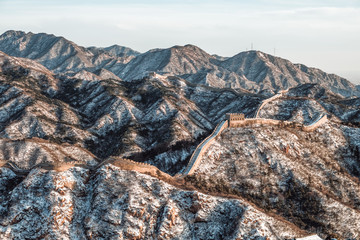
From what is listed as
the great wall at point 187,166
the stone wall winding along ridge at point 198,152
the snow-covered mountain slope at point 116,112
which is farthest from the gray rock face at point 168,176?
the stone wall winding along ridge at point 198,152

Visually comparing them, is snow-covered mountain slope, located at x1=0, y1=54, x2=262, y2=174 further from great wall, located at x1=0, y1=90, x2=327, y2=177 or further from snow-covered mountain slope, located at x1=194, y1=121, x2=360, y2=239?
snow-covered mountain slope, located at x1=194, y1=121, x2=360, y2=239

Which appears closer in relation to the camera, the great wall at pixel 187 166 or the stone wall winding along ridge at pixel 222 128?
the great wall at pixel 187 166

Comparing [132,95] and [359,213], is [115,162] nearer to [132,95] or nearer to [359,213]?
[359,213]

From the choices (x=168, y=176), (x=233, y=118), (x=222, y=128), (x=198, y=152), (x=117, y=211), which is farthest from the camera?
(x=233, y=118)

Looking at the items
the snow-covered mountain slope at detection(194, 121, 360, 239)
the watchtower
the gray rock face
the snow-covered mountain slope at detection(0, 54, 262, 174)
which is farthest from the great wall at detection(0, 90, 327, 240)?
the snow-covered mountain slope at detection(0, 54, 262, 174)

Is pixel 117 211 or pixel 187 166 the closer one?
pixel 117 211

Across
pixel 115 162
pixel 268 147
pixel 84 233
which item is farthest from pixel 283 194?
pixel 84 233

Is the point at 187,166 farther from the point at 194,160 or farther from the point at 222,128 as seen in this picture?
the point at 222,128

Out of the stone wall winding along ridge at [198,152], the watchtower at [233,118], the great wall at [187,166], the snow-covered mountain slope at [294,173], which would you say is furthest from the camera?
the watchtower at [233,118]

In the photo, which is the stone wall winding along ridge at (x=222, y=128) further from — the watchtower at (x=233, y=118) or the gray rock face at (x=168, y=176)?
the gray rock face at (x=168, y=176)

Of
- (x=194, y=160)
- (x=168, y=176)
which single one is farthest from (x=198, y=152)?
(x=168, y=176)

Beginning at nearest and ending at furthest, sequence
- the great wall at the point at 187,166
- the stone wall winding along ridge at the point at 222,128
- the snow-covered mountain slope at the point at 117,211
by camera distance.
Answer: the snow-covered mountain slope at the point at 117,211, the great wall at the point at 187,166, the stone wall winding along ridge at the point at 222,128

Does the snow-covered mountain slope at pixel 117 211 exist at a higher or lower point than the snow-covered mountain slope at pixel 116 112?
higher
